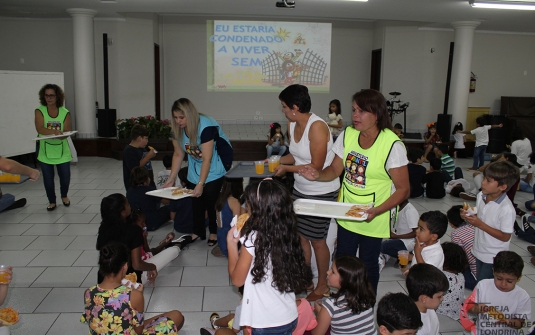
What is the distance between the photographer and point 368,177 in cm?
255

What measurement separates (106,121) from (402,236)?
24.5 ft

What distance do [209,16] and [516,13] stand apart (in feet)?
23.0

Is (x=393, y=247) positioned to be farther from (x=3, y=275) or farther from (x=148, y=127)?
(x=148, y=127)

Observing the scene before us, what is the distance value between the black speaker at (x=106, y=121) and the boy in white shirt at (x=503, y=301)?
28.0ft

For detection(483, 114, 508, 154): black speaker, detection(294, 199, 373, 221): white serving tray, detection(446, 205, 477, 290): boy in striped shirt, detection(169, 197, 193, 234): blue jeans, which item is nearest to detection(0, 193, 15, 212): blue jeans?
detection(169, 197, 193, 234): blue jeans

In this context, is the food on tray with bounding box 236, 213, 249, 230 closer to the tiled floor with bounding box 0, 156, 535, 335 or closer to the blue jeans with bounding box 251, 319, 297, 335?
the blue jeans with bounding box 251, 319, 297, 335

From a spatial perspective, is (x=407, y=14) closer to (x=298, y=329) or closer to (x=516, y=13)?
(x=516, y=13)

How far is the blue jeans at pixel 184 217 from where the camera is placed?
14.6 feet

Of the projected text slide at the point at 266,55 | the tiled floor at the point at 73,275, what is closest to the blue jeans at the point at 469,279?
the tiled floor at the point at 73,275

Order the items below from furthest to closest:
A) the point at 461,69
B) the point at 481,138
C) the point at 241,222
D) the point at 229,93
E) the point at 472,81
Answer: the point at 229,93 → the point at 472,81 → the point at 461,69 → the point at 481,138 → the point at 241,222

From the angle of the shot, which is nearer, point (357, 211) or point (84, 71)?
point (357, 211)

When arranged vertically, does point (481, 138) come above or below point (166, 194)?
above

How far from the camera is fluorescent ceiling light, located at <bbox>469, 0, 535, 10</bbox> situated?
24.2 ft

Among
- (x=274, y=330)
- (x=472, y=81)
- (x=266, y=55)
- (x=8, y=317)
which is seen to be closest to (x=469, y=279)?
(x=274, y=330)
